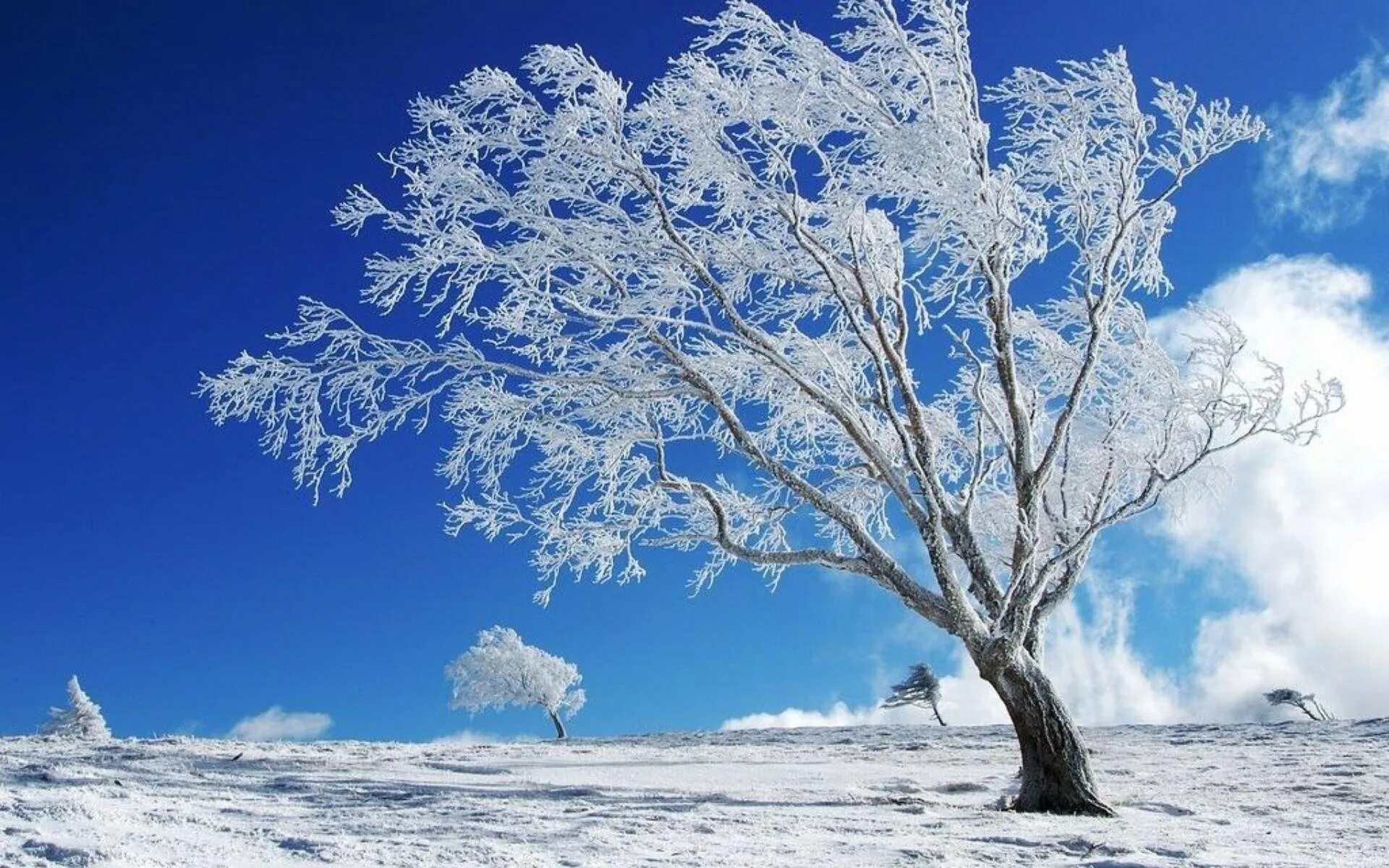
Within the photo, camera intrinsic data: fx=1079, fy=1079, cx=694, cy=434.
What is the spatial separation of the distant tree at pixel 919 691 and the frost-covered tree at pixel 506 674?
12.9 metres

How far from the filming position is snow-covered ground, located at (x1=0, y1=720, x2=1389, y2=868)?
21.4 ft

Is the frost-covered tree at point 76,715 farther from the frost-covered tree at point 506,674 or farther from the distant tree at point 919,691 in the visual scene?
the distant tree at point 919,691

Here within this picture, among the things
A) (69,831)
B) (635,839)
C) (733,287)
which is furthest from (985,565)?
(69,831)

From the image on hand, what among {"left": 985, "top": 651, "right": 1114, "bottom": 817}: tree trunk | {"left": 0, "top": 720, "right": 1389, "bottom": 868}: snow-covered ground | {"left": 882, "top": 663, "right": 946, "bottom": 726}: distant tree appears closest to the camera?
{"left": 0, "top": 720, "right": 1389, "bottom": 868}: snow-covered ground

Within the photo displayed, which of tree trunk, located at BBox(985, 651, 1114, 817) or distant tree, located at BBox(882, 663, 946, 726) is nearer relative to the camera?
tree trunk, located at BBox(985, 651, 1114, 817)

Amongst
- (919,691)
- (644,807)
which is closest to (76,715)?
(919,691)

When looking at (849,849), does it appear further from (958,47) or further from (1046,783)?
(958,47)

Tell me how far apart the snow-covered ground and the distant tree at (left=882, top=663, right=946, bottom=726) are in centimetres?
1797

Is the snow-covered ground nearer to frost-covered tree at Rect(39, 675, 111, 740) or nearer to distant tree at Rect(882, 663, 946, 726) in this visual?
distant tree at Rect(882, 663, 946, 726)

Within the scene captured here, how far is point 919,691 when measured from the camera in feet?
115

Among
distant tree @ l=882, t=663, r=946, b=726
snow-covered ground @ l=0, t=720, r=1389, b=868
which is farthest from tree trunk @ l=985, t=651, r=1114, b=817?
distant tree @ l=882, t=663, r=946, b=726

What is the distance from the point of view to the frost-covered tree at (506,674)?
1577 inches

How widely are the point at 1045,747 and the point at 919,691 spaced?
24.0 meters

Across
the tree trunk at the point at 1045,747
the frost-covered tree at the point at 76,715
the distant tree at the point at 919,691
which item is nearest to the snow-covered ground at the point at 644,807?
the tree trunk at the point at 1045,747
